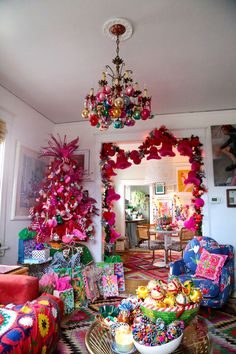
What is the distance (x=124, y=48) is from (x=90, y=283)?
294cm

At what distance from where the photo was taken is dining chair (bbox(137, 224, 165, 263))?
568 centimetres

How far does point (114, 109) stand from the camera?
189cm

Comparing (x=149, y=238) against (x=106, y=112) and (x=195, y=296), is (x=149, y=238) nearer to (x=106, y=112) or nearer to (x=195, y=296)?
(x=195, y=296)

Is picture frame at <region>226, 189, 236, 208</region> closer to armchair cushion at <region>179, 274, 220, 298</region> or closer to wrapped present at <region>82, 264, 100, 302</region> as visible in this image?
armchair cushion at <region>179, 274, 220, 298</region>

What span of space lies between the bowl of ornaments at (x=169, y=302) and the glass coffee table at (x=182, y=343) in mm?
117

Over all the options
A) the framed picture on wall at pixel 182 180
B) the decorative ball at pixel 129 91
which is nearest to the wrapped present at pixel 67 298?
the decorative ball at pixel 129 91

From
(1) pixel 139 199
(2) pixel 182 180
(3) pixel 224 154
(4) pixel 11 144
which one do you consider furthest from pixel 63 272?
(1) pixel 139 199

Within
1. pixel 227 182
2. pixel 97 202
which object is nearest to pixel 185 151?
pixel 227 182

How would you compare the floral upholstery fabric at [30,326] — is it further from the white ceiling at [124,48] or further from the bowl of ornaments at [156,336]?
the white ceiling at [124,48]

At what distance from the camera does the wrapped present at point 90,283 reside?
3.21m

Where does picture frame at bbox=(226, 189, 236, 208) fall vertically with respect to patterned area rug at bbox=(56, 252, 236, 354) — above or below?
above

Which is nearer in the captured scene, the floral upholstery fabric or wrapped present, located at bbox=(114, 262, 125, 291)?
the floral upholstery fabric

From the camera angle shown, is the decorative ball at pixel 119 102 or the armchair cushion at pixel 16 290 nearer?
the decorative ball at pixel 119 102

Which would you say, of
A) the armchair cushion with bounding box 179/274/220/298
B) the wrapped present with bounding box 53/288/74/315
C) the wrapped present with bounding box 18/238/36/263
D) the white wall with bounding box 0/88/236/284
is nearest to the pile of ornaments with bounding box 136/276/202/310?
the armchair cushion with bounding box 179/274/220/298
